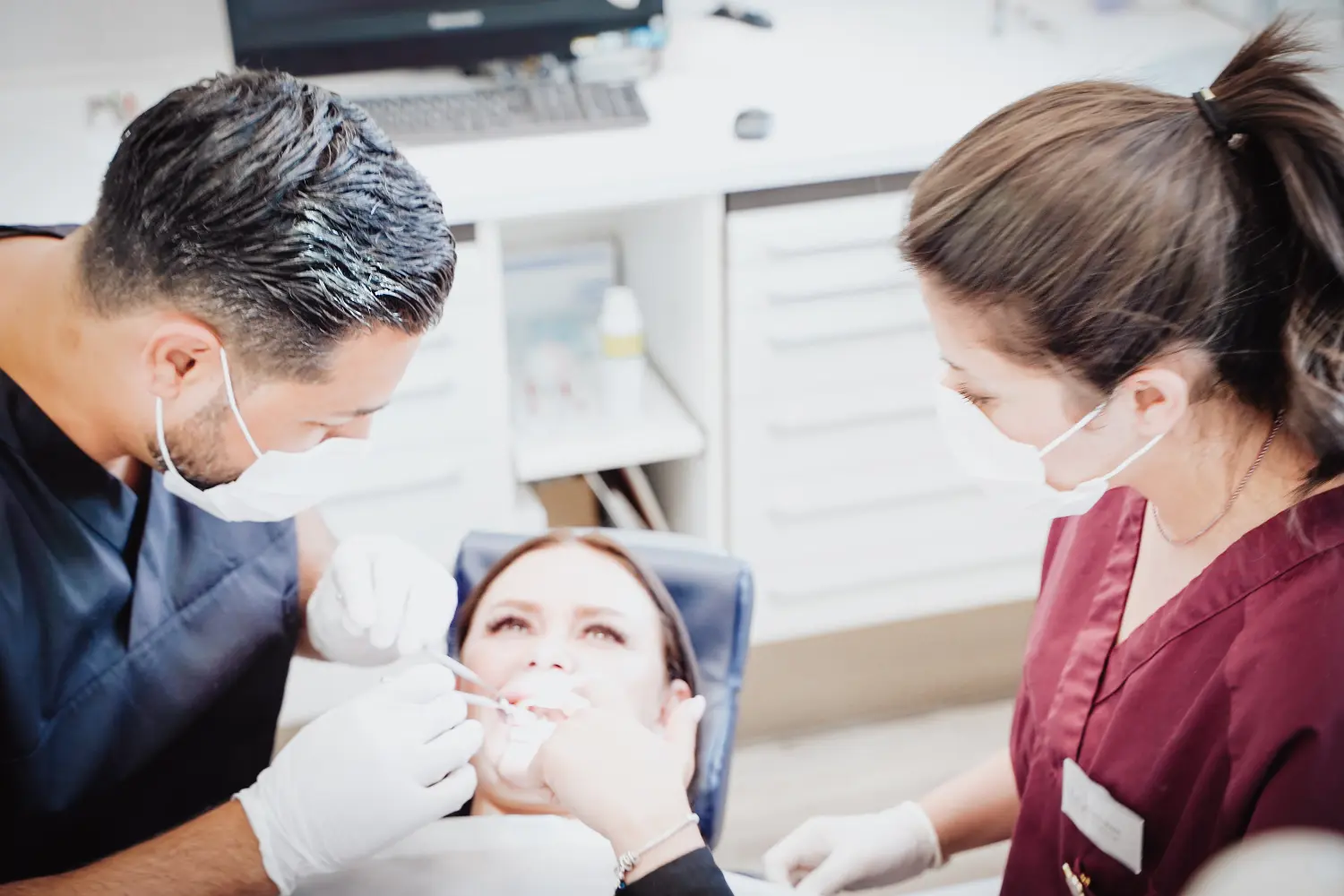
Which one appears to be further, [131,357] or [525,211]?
[525,211]

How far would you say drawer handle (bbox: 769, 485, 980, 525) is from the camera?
2258 mm

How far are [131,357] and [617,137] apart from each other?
1.07 meters

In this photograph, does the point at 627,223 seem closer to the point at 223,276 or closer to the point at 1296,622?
the point at 223,276

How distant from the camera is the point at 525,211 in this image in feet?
6.40

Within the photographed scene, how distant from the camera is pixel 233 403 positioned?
1.24 meters

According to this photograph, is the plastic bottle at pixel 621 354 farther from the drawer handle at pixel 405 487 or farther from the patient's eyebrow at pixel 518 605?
the patient's eyebrow at pixel 518 605

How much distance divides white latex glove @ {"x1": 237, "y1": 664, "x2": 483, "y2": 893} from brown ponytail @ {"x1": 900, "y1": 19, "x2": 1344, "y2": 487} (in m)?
0.69

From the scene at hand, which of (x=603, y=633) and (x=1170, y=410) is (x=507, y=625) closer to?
(x=603, y=633)

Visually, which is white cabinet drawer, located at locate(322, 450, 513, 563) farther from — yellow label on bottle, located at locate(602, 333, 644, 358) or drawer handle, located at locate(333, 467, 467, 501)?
yellow label on bottle, located at locate(602, 333, 644, 358)

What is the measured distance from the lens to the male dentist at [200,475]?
1149 millimetres

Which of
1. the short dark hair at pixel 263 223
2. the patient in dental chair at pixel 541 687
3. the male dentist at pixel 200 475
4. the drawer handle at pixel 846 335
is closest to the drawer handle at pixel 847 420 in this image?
the drawer handle at pixel 846 335

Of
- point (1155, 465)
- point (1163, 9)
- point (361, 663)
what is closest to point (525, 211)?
point (361, 663)

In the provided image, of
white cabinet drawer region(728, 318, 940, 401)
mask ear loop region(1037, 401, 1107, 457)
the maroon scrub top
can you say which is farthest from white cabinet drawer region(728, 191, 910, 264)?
mask ear loop region(1037, 401, 1107, 457)

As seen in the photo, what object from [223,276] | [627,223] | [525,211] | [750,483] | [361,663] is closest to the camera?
[223,276]
